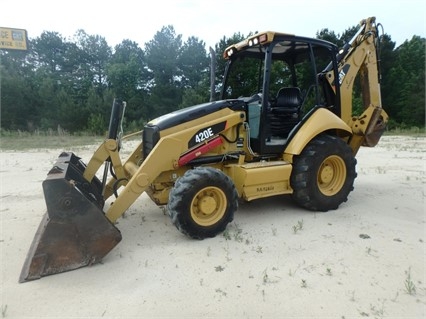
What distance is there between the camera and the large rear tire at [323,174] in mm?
4625

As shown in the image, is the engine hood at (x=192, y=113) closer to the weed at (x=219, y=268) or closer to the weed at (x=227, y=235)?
the weed at (x=227, y=235)

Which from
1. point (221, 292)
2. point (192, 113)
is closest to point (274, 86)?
point (192, 113)

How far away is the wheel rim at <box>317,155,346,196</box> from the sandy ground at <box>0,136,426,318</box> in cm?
33

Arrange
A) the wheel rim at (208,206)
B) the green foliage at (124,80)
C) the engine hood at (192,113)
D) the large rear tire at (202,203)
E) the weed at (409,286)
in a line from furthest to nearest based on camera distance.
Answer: the green foliage at (124,80)
the engine hood at (192,113)
the wheel rim at (208,206)
the large rear tire at (202,203)
the weed at (409,286)

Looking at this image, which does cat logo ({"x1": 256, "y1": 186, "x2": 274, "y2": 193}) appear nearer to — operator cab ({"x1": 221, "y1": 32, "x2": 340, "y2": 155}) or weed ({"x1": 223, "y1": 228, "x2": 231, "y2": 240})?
operator cab ({"x1": 221, "y1": 32, "x2": 340, "y2": 155})

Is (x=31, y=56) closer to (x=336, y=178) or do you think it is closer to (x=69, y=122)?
(x=69, y=122)

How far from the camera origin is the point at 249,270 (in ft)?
10.4

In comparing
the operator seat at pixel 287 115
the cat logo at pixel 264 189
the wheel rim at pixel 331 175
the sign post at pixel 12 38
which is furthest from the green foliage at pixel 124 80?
the cat logo at pixel 264 189

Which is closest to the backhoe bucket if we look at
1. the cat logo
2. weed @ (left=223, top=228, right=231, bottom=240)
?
weed @ (left=223, top=228, right=231, bottom=240)

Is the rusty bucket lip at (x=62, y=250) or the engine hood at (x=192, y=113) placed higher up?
the engine hood at (x=192, y=113)

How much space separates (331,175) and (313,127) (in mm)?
824

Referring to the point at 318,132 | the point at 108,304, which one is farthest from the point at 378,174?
the point at 108,304

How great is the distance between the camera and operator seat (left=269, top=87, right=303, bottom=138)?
5.25 metres

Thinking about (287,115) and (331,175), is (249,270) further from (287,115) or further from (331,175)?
(287,115)
